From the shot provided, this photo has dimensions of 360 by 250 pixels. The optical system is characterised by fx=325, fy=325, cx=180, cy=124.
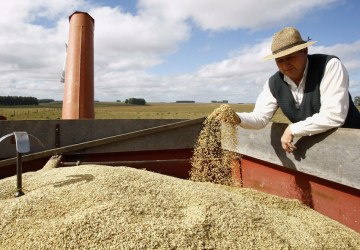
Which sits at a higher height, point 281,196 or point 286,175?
point 286,175

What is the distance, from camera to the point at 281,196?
2828 millimetres

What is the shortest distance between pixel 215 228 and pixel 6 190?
1358mm

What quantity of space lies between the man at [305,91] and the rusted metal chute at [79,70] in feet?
7.78

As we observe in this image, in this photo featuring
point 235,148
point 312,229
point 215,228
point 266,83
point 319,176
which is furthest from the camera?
point 235,148

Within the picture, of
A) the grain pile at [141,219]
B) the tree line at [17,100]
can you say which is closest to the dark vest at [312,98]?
the grain pile at [141,219]

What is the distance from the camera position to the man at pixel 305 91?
2.32 m

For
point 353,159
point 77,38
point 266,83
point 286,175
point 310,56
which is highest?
point 77,38

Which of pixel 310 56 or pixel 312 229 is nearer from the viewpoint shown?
pixel 312 229

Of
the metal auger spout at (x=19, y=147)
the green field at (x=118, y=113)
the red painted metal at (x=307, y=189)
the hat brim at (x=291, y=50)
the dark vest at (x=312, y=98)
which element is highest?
the hat brim at (x=291, y=50)

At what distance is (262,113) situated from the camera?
3.07 meters

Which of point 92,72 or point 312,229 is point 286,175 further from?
point 92,72

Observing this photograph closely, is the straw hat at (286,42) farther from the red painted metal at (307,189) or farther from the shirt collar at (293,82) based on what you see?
the red painted metal at (307,189)

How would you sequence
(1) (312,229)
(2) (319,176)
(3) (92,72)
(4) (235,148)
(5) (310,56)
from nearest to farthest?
(1) (312,229) < (2) (319,176) < (5) (310,56) < (4) (235,148) < (3) (92,72)

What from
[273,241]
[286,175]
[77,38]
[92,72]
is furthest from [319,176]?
[77,38]
